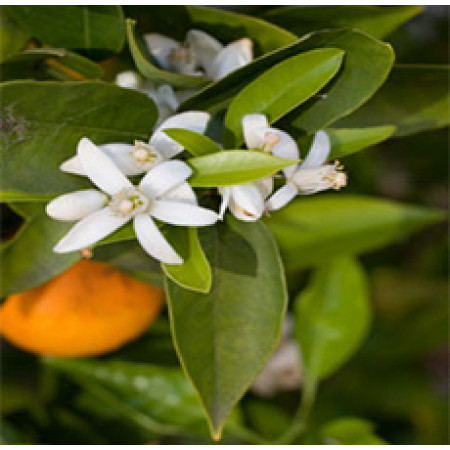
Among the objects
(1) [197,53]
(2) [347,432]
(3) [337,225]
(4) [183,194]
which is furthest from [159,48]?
(2) [347,432]

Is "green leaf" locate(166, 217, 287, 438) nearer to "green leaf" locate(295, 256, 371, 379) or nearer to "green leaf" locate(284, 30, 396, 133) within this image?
"green leaf" locate(284, 30, 396, 133)

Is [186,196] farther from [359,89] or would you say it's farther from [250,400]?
[250,400]

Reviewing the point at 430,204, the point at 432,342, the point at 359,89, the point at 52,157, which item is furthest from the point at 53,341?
the point at 430,204

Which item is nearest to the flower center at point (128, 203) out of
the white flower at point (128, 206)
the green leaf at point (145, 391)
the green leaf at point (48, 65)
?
the white flower at point (128, 206)

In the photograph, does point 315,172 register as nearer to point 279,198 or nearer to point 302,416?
point 279,198

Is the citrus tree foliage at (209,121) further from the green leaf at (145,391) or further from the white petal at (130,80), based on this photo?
the green leaf at (145,391)

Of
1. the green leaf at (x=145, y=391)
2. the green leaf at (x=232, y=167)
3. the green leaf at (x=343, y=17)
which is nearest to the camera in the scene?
the green leaf at (x=232, y=167)

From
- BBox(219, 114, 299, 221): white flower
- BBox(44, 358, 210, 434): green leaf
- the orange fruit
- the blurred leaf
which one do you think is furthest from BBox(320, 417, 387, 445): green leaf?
the blurred leaf
